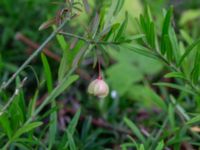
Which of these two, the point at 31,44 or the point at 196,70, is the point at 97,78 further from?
the point at 31,44

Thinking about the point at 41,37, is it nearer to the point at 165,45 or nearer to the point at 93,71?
the point at 93,71

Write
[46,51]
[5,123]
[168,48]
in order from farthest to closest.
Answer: [46,51]
[168,48]
[5,123]

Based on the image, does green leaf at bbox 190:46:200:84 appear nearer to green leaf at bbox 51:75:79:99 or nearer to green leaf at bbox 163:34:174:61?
green leaf at bbox 163:34:174:61

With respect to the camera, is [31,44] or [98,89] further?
[31,44]

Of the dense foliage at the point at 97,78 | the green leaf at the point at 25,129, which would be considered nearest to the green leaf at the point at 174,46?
the dense foliage at the point at 97,78

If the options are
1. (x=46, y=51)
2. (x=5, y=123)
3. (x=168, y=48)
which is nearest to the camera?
(x=5, y=123)

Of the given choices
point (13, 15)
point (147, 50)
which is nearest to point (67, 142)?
point (147, 50)

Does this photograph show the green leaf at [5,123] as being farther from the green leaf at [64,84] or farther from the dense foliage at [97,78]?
the green leaf at [64,84]

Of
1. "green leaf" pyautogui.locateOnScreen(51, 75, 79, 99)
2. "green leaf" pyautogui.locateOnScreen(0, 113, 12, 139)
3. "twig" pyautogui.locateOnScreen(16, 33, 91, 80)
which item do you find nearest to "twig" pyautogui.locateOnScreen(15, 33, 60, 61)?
"twig" pyautogui.locateOnScreen(16, 33, 91, 80)

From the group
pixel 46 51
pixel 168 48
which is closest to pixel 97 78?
pixel 168 48

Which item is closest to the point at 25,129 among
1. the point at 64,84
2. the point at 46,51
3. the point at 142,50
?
the point at 64,84

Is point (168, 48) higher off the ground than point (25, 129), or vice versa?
point (168, 48)
